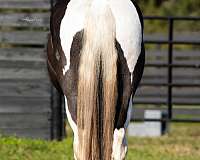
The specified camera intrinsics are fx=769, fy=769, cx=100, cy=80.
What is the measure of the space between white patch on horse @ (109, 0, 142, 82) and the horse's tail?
0.05 metres

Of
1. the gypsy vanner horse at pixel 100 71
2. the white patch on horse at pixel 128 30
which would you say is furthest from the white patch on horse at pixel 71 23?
the white patch on horse at pixel 128 30

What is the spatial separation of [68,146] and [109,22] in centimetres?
406

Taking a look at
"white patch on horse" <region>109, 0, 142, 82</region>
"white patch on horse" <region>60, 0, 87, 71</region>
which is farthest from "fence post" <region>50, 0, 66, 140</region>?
"white patch on horse" <region>109, 0, 142, 82</region>

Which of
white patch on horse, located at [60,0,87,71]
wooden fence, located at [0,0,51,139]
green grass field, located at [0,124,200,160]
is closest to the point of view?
white patch on horse, located at [60,0,87,71]

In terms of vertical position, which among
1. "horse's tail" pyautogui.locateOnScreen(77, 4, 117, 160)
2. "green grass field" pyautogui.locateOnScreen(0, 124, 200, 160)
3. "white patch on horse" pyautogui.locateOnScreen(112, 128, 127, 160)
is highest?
"horse's tail" pyautogui.locateOnScreen(77, 4, 117, 160)

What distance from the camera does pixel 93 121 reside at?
4.99 m

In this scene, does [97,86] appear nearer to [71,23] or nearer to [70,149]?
[71,23]

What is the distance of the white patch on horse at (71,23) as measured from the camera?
506 cm

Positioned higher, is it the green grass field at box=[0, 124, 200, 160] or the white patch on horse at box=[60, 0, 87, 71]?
the white patch on horse at box=[60, 0, 87, 71]

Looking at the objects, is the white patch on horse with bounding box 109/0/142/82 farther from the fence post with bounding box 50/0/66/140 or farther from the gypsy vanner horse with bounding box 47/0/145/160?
the fence post with bounding box 50/0/66/140

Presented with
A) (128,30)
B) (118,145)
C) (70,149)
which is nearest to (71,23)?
(128,30)

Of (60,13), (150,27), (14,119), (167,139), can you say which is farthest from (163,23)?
(60,13)

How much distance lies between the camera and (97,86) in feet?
16.3

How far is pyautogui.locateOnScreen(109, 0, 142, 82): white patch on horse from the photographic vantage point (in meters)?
5.03
